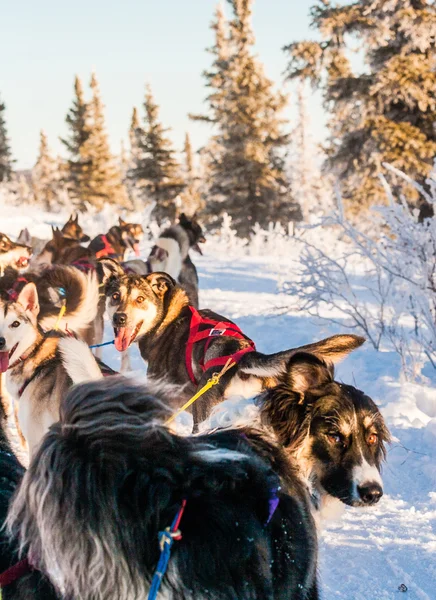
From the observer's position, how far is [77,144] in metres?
38.8

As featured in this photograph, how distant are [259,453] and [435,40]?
1295 centimetres

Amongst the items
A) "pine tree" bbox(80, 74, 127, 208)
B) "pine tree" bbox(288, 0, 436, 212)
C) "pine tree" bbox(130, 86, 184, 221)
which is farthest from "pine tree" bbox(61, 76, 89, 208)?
"pine tree" bbox(288, 0, 436, 212)

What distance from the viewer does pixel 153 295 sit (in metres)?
4.94

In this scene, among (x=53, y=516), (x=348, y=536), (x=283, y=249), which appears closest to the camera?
(x=53, y=516)

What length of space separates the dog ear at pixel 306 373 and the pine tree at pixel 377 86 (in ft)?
35.0

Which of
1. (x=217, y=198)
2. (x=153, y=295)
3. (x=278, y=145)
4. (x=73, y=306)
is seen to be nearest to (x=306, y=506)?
(x=153, y=295)

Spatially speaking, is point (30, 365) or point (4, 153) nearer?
point (30, 365)

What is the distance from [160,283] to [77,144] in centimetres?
3666

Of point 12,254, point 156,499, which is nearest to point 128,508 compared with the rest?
point 156,499

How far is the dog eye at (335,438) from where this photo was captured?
99.8 inches

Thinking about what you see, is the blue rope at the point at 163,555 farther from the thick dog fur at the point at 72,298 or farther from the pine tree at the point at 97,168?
the pine tree at the point at 97,168

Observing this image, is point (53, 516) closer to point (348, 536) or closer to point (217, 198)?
point (348, 536)

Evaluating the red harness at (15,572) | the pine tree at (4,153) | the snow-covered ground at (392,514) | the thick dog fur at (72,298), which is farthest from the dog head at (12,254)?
the pine tree at (4,153)

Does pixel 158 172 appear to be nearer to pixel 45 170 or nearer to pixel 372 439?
pixel 45 170
